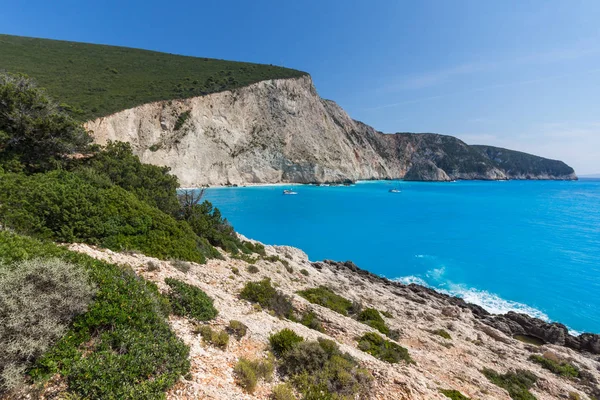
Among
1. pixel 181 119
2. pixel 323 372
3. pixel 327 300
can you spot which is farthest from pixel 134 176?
pixel 181 119

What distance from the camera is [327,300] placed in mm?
12656

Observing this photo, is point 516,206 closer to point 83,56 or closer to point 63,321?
point 63,321

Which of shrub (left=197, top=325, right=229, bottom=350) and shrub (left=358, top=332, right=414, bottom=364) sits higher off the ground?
shrub (left=197, top=325, right=229, bottom=350)

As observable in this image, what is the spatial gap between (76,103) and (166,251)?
182 ft

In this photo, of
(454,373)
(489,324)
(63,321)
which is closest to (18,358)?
(63,321)

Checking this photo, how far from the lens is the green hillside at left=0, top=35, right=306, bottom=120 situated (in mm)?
52531

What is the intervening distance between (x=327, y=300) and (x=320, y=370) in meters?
7.19

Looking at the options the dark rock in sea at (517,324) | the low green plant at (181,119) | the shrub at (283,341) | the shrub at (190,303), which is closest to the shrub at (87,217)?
the shrub at (190,303)

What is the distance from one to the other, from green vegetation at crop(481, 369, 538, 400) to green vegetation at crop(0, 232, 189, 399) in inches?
423

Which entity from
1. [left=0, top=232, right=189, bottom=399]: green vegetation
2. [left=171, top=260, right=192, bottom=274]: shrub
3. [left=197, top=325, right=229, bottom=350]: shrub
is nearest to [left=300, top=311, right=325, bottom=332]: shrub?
[left=197, top=325, right=229, bottom=350]: shrub

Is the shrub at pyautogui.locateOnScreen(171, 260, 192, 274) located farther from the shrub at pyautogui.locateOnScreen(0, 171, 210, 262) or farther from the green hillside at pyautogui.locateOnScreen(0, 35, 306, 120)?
the green hillside at pyautogui.locateOnScreen(0, 35, 306, 120)

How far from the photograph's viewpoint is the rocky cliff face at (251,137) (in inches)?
2450

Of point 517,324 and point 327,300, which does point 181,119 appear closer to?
point 327,300

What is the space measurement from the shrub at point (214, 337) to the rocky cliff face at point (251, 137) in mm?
58166
